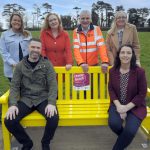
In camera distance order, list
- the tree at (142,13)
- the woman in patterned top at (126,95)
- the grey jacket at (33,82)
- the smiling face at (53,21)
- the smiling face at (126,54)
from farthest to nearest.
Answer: the tree at (142,13) < the smiling face at (53,21) < the grey jacket at (33,82) < the smiling face at (126,54) < the woman in patterned top at (126,95)

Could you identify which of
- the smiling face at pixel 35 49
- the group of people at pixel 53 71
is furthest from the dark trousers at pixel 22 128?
the smiling face at pixel 35 49

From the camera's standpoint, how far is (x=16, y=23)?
223 inches

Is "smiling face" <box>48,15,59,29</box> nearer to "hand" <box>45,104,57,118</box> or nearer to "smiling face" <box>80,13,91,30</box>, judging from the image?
"smiling face" <box>80,13,91,30</box>

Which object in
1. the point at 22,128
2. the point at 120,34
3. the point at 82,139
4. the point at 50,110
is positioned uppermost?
the point at 120,34

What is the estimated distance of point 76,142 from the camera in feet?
17.7

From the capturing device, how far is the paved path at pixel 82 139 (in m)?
5.20

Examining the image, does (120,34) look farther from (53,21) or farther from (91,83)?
(53,21)

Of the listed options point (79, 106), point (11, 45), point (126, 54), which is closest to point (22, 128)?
A: point (79, 106)

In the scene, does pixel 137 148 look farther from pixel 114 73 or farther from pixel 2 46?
pixel 2 46

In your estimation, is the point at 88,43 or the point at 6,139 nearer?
the point at 6,139

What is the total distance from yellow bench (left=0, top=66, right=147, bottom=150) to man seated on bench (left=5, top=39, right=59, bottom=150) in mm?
123

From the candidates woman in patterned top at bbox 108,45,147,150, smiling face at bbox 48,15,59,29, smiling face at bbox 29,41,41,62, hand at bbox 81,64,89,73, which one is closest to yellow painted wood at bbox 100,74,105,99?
hand at bbox 81,64,89,73

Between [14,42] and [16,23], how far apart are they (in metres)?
0.31

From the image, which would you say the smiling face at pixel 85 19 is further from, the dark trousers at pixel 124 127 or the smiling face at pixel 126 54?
the dark trousers at pixel 124 127
